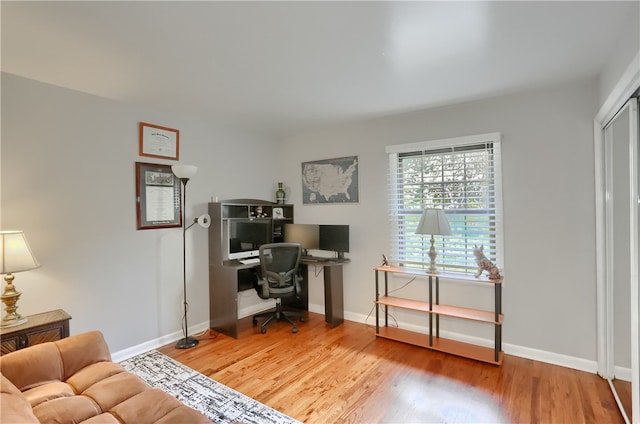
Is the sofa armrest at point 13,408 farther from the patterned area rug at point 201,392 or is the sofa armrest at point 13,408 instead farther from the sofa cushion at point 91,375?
the patterned area rug at point 201,392

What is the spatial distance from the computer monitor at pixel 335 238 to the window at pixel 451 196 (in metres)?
0.59

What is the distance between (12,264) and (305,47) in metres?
2.45

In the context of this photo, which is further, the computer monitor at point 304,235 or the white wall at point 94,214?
the computer monitor at point 304,235

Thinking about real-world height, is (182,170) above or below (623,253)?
above

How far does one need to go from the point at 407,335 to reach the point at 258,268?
6.11 feet

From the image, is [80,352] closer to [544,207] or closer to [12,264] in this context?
[12,264]

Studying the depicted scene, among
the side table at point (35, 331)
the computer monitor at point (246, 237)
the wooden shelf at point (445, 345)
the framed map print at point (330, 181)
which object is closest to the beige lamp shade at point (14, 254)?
the side table at point (35, 331)

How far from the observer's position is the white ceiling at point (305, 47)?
1.65 meters

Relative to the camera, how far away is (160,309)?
Answer: 3.28 m

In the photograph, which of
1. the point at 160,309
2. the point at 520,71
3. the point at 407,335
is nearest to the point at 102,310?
the point at 160,309

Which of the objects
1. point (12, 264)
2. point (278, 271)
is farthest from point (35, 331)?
point (278, 271)

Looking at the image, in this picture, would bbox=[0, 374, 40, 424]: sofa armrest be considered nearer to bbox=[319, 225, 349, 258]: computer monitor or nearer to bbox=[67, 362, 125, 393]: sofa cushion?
bbox=[67, 362, 125, 393]: sofa cushion

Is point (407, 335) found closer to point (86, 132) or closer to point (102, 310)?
point (102, 310)

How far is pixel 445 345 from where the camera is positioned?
3084 millimetres
